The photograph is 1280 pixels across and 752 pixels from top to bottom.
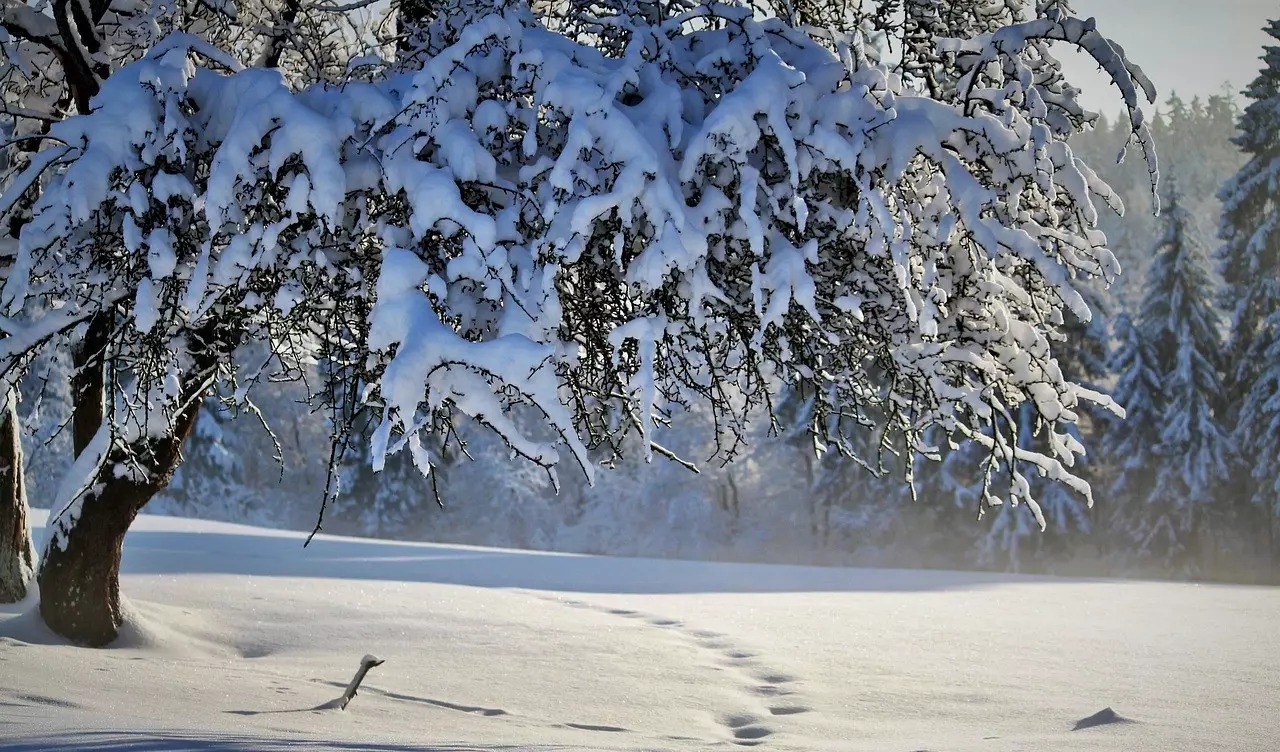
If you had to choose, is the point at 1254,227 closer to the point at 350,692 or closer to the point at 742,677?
the point at 742,677

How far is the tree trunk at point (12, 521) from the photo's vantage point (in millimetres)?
9023

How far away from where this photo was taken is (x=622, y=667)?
28.2ft

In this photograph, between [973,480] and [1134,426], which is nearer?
[1134,426]

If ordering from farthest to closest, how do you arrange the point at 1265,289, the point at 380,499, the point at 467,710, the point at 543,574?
1. the point at 380,499
2. the point at 1265,289
3. the point at 543,574
4. the point at 467,710

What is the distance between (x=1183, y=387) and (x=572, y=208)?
2933 centimetres

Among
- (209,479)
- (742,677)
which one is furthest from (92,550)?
(209,479)

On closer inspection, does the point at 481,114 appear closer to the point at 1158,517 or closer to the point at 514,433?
the point at 514,433

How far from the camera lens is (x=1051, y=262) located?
5.24 meters

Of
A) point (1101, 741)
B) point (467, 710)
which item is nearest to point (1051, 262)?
point (1101, 741)

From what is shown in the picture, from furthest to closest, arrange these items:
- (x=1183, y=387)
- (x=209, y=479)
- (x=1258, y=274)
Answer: (x=209, y=479) < (x=1183, y=387) < (x=1258, y=274)

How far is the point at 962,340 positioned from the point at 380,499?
1409 inches

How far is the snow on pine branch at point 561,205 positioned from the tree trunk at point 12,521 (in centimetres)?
328

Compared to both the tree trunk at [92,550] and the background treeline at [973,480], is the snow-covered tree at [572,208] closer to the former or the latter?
the tree trunk at [92,550]

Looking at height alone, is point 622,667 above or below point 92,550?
below
